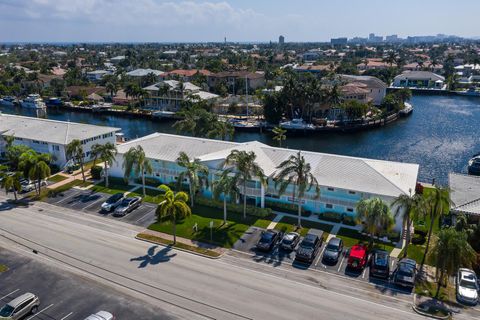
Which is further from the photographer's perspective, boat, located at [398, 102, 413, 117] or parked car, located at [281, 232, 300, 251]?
boat, located at [398, 102, 413, 117]

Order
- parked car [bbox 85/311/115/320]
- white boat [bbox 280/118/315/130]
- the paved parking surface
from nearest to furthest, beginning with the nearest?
parked car [bbox 85/311/115/320], the paved parking surface, white boat [bbox 280/118/315/130]

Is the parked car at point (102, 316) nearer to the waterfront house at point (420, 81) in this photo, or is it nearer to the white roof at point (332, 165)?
the white roof at point (332, 165)

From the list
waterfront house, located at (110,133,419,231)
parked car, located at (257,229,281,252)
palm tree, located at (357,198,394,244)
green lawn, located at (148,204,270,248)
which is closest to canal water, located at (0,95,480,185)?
waterfront house, located at (110,133,419,231)

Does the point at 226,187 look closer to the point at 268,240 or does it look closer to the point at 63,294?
the point at 268,240

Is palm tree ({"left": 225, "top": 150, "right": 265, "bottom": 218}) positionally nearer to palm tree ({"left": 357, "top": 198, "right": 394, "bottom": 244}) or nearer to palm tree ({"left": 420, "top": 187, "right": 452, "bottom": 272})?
palm tree ({"left": 357, "top": 198, "right": 394, "bottom": 244})

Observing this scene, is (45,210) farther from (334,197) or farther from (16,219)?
(334,197)

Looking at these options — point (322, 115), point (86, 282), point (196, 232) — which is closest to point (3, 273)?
point (86, 282)

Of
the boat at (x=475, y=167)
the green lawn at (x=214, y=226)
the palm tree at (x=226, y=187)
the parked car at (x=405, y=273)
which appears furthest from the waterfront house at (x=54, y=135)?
the boat at (x=475, y=167)
